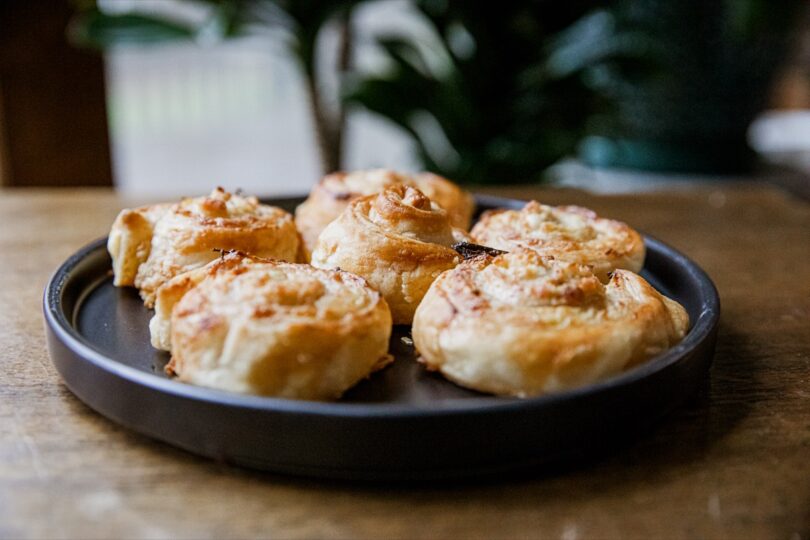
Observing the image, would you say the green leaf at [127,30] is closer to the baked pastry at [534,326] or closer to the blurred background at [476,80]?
the blurred background at [476,80]

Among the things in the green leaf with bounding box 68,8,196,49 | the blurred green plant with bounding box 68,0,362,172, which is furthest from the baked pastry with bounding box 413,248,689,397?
the green leaf with bounding box 68,8,196,49

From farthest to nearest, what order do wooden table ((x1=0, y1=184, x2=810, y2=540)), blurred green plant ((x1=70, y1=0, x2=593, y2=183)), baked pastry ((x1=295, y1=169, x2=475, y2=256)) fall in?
blurred green plant ((x1=70, y1=0, x2=593, y2=183))
baked pastry ((x1=295, y1=169, x2=475, y2=256))
wooden table ((x1=0, y1=184, x2=810, y2=540))

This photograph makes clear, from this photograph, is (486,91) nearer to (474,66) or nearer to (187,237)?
(474,66)

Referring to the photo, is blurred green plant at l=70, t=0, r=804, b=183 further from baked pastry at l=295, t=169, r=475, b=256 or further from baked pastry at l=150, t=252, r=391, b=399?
baked pastry at l=150, t=252, r=391, b=399

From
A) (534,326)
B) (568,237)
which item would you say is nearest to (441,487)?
(534,326)

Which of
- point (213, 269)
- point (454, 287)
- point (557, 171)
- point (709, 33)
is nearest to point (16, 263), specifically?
point (213, 269)
